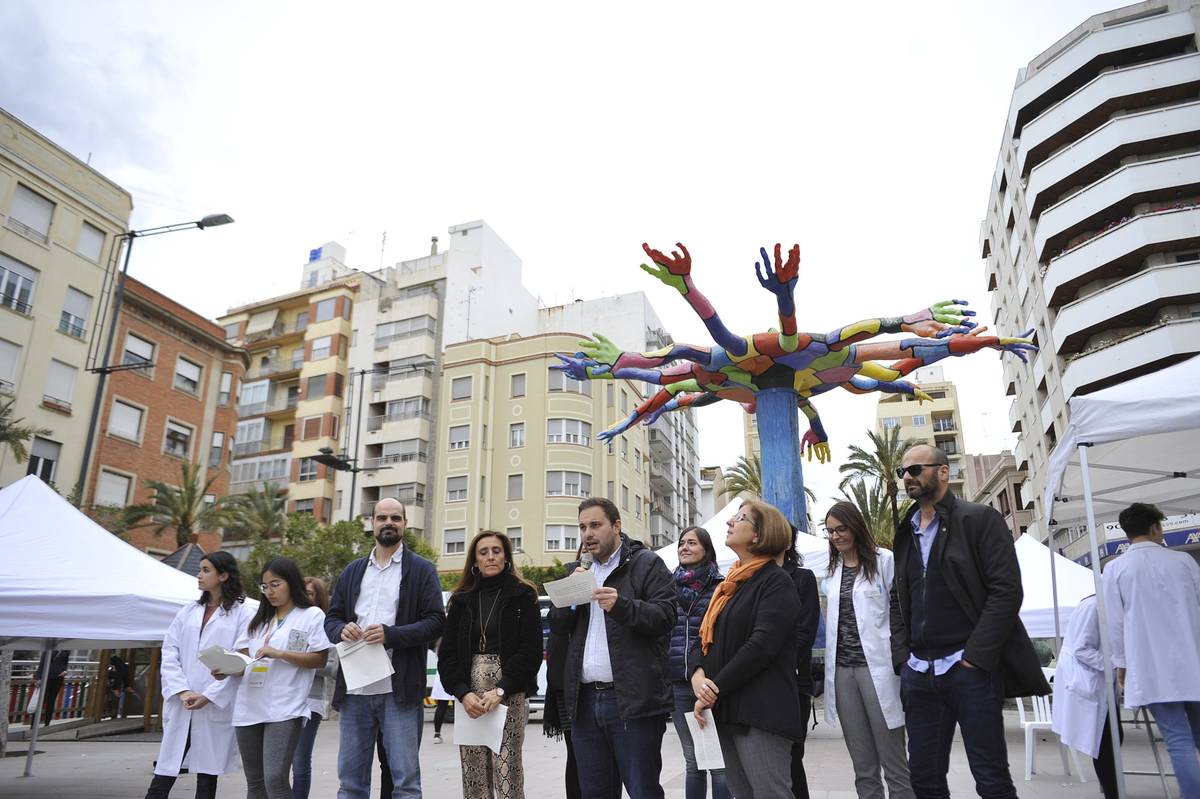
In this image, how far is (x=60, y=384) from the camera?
28.7 meters

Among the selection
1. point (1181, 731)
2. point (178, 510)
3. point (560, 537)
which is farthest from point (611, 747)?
point (560, 537)

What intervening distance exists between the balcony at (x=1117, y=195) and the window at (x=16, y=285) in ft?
132

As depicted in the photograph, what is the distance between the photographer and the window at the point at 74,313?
2912cm

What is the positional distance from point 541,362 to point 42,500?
132 feet

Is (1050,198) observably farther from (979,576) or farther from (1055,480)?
(979,576)

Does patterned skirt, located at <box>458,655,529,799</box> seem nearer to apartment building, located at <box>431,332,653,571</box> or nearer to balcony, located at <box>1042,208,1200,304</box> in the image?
balcony, located at <box>1042,208,1200,304</box>

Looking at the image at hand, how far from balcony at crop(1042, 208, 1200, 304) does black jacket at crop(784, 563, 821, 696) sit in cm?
3490

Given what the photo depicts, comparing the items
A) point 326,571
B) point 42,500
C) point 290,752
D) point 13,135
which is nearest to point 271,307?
point 13,135

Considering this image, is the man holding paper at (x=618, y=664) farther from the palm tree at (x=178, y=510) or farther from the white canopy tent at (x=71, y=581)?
the palm tree at (x=178, y=510)

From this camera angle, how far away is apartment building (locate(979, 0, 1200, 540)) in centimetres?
3306

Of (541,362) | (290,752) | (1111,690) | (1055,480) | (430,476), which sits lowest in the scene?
(290,752)

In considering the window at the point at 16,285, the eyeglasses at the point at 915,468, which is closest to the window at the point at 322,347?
the window at the point at 16,285

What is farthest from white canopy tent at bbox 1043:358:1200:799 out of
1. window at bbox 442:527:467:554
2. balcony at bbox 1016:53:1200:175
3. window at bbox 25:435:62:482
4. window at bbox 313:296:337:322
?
window at bbox 313:296:337:322

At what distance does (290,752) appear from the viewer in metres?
5.49
